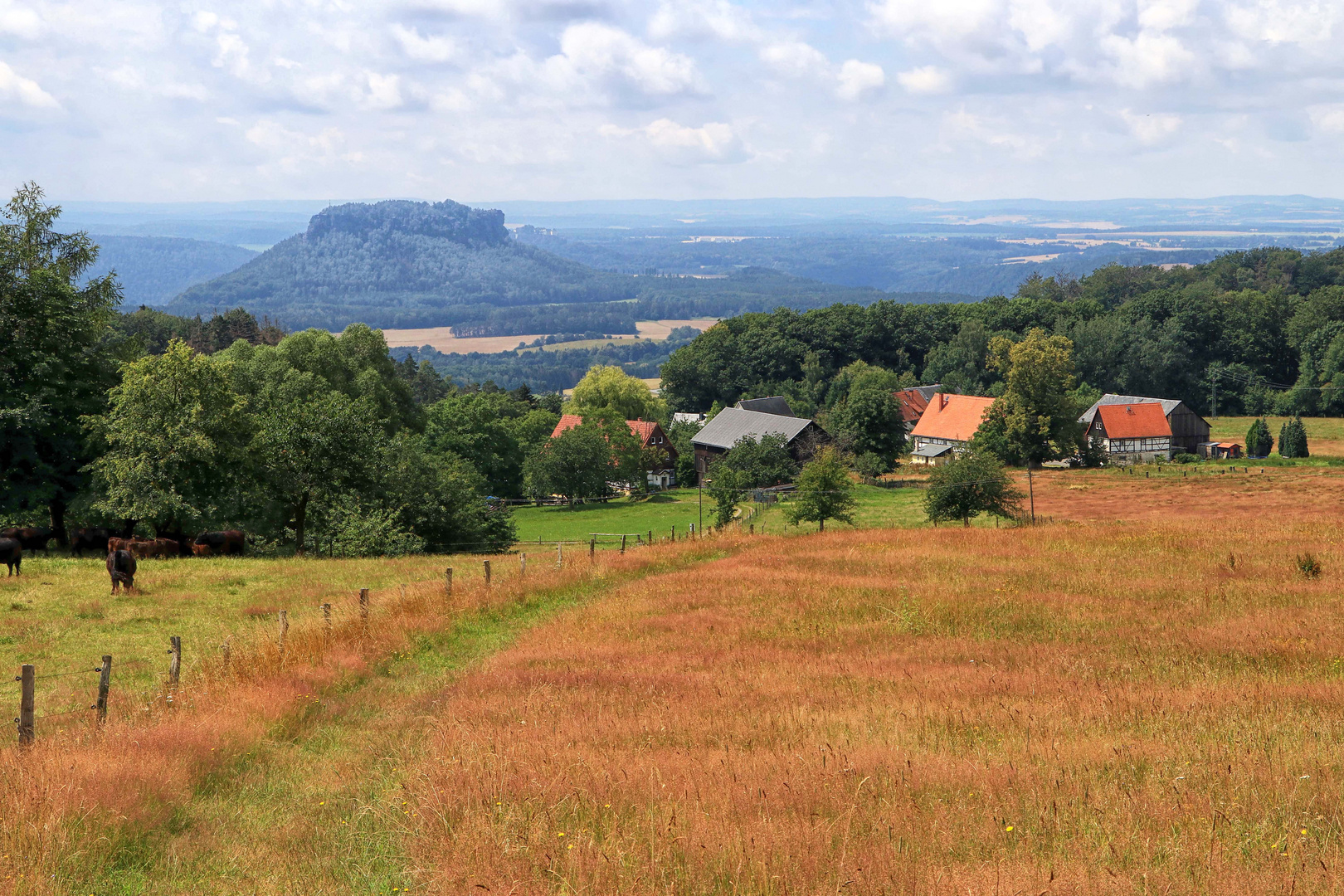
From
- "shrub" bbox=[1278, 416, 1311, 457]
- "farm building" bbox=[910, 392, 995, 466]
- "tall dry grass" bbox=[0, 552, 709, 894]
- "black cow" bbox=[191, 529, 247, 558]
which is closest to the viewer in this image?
"tall dry grass" bbox=[0, 552, 709, 894]

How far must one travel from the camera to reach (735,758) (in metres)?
10.1

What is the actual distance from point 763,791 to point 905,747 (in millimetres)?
2297

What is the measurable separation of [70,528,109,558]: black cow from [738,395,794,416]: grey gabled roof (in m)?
84.3

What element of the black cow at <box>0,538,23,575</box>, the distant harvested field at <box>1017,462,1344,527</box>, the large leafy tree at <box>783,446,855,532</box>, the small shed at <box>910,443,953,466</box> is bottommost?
the small shed at <box>910,443,953,466</box>

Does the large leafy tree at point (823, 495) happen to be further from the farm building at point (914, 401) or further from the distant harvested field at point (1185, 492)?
the farm building at point (914, 401)

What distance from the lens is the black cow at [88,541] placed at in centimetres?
3502

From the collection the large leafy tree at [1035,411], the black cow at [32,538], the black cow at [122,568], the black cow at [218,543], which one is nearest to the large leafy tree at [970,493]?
the black cow at [218,543]

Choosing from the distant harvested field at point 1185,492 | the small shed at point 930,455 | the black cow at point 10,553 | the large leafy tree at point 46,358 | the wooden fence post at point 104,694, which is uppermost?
the large leafy tree at point 46,358

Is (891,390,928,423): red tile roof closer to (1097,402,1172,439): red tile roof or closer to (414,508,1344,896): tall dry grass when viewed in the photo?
(1097,402,1172,439): red tile roof

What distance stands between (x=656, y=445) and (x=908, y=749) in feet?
316

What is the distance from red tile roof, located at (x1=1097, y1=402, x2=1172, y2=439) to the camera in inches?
4138

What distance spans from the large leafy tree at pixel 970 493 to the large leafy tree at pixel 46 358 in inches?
1472

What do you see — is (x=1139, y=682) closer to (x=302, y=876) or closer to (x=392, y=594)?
(x=302, y=876)

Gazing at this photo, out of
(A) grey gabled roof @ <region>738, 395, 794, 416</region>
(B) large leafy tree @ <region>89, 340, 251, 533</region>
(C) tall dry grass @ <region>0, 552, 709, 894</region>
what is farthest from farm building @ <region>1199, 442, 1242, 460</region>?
(C) tall dry grass @ <region>0, 552, 709, 894</region>
